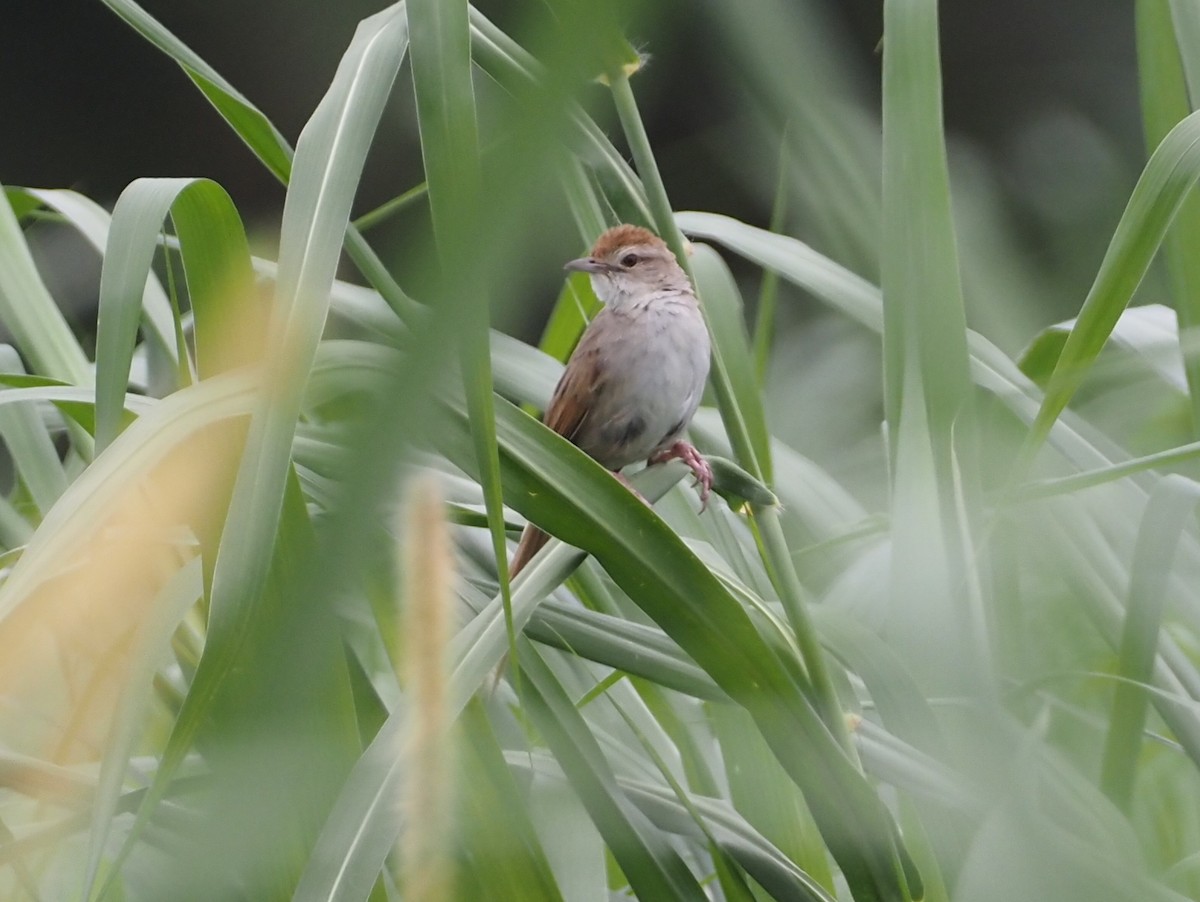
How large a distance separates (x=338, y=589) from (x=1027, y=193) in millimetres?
1302

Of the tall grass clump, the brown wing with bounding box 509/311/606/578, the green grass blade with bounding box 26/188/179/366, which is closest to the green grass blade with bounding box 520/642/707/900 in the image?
the tall grass clump

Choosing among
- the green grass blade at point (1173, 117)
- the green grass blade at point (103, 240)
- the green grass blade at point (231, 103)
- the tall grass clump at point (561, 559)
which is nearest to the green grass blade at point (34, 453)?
the tall grass clump at point (561, 559)

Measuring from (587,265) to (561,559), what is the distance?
2.37 feet

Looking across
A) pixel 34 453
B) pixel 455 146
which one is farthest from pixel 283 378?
pixel 34 453

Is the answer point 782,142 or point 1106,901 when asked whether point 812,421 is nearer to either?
point 782,142

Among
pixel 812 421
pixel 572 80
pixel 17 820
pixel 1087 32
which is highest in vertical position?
pixel 1087 32

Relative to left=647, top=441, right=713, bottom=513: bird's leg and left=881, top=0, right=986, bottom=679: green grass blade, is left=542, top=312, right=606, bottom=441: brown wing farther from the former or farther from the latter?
left=881, top=0, right=986, bottom=679: green grass blade

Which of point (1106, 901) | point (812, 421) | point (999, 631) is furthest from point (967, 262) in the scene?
point (1106, 901)

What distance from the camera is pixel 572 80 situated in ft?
0.78

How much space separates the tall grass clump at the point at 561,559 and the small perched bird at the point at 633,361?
286 millimetres

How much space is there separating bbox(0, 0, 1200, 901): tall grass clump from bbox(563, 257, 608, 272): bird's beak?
31cm

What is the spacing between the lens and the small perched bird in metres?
1.32

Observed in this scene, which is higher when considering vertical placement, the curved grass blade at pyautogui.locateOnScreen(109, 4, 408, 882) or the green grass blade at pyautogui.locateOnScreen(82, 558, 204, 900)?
the curved grass blade at pyautogui.locateOnScreen(109, 4, 408, 882)

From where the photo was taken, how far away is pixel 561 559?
706mm
